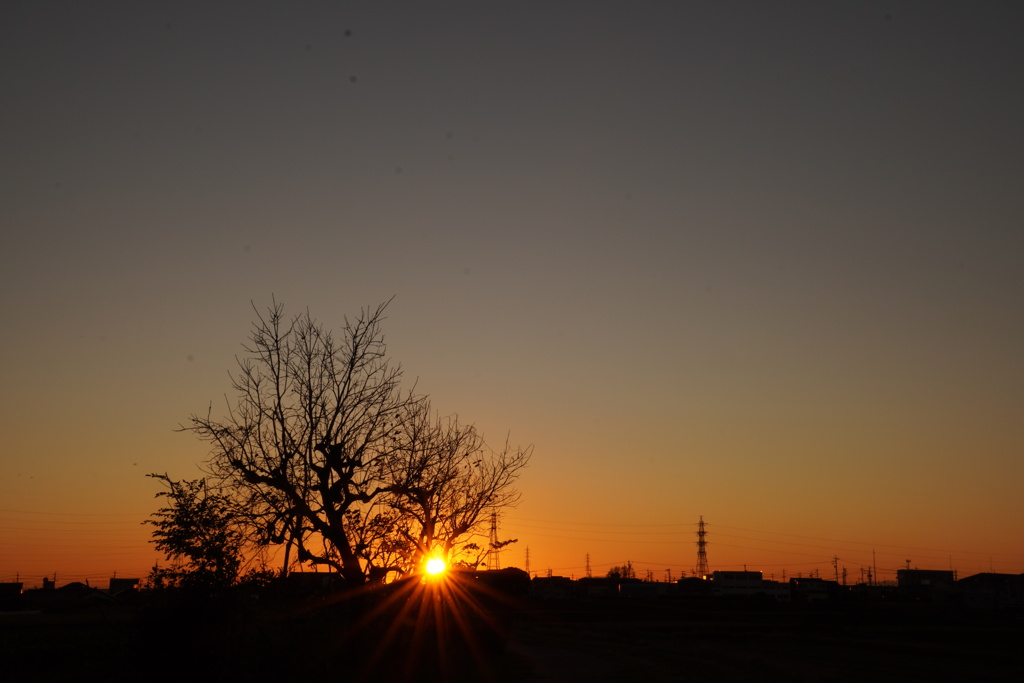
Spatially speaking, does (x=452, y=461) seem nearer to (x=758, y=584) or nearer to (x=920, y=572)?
(x=758, y=584)

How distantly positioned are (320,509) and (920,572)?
16504 centimetres

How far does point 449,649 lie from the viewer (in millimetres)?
30609

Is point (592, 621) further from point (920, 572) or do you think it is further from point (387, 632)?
point (920, 572)

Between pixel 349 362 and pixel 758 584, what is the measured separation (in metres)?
138

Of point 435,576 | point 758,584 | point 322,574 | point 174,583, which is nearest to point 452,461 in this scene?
point 435,576

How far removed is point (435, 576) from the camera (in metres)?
27.6

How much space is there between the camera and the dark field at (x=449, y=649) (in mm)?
16828

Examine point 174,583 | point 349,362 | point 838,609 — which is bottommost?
point 838,609

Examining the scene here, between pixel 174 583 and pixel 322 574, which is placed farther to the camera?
pixel 322 574

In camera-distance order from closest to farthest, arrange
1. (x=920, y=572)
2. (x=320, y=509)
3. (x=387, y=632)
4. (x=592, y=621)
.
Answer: (x=320, y=509) < (x=387, y=632) < (x=592, y=621) < (x=920, y=572)

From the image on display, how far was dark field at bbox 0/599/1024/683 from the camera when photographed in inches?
663

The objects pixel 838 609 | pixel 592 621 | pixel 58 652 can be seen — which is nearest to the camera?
pixel 58 652

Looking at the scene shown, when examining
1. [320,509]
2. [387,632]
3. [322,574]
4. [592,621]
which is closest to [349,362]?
[320,509]

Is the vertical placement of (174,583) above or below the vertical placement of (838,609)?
above
